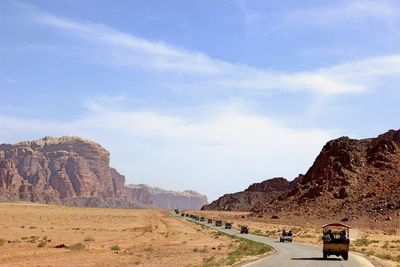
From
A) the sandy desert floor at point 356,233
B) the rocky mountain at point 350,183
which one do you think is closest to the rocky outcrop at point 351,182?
the rocky mountain at point 350,183

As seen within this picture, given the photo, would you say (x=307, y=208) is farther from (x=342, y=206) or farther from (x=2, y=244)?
(x=2, y=244)

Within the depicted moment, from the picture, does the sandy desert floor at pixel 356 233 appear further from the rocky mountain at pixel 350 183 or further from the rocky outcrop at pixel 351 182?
the rocky outcrop at pixel 351 182

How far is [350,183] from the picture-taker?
123m

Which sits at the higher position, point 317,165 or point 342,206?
point 317,165

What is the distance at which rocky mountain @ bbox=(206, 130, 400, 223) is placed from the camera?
108812 millimetres

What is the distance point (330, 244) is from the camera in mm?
33688

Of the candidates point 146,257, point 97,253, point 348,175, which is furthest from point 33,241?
point 348,175

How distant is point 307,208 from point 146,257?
90.5 m

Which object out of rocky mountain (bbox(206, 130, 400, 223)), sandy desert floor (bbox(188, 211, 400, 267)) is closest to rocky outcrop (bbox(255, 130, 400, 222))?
rocky mountain (bbox(206, 130, 400, 223))

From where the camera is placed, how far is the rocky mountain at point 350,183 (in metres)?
109

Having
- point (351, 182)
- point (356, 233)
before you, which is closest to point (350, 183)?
point (351, 182)

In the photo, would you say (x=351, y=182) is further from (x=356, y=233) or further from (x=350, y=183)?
(x=356, y=233)

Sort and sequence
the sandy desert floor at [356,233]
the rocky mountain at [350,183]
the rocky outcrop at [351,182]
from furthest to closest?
the rocky outcrop at [351,182] < the rocky mountain at [350,183] < the sandy desert floor at [356,233]

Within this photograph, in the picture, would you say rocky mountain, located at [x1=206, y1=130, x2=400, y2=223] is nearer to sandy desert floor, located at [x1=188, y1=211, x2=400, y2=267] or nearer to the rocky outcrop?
the rocky outcrop
